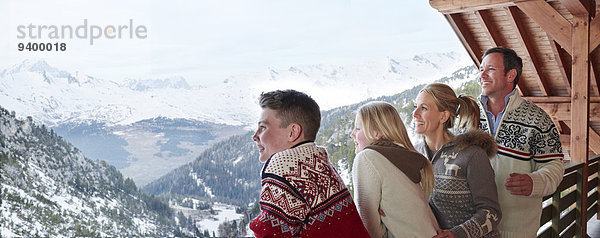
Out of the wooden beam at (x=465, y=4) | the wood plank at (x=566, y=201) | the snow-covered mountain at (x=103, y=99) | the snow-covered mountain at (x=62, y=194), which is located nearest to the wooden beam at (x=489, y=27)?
the wooden beam at (x=465, y=4)

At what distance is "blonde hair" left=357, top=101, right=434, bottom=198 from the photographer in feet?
4.27

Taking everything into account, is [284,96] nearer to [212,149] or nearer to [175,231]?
[175,231]

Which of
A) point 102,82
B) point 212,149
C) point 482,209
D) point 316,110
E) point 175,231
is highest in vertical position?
point 102,82

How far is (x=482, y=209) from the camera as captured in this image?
1.40m

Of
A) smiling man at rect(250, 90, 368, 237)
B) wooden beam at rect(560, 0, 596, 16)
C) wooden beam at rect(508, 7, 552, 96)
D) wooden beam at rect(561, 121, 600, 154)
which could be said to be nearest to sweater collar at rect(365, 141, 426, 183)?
smiling man at rect(250, 90, 368, 237)

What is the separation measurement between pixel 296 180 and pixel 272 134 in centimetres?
15

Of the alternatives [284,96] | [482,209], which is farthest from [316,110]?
[482,209]

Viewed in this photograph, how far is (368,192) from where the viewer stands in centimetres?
127

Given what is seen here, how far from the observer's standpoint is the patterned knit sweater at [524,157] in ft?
5.58

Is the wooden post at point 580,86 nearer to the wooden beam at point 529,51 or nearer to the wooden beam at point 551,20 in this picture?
the wooden beam at point 551,20

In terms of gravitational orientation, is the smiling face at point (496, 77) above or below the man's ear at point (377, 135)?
above

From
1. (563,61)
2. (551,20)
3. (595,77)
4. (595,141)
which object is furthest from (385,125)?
(595,141)

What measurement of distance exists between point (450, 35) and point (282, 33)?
15320mm

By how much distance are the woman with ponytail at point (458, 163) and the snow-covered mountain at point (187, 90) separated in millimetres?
39528
